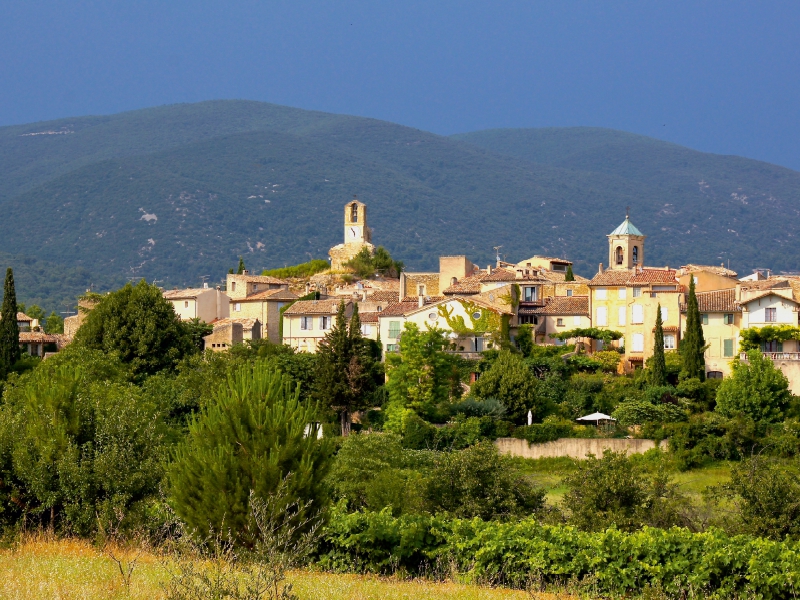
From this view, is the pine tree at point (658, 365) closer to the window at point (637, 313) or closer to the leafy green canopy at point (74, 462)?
the window at point (637, 313)

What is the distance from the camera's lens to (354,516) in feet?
79.7

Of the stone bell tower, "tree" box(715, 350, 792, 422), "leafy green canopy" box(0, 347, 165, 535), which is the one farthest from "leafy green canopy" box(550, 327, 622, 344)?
"leafy green canopy" box(0, 347, 165, 535)

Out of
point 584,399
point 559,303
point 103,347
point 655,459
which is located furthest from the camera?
point 559,303

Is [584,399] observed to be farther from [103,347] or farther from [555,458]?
[103,347]

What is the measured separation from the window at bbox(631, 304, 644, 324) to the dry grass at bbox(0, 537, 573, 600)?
40029 millimetres

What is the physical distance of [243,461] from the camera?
20.6 metres

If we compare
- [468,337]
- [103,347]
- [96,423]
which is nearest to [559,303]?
[468,337]

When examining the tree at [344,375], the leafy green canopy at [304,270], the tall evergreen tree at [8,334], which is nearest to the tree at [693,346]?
the tree at [344,375]

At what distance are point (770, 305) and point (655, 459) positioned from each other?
12.6 metres

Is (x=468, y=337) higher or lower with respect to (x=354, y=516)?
higher

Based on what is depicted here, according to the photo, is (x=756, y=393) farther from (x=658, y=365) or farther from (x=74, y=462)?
(x=74, y=462)

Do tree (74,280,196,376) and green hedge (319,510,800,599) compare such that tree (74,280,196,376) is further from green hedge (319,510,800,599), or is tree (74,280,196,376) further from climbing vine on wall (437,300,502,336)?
green hedge (319,510,800,599)

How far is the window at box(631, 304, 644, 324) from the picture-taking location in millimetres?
60062

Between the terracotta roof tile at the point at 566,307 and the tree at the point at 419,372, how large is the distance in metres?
7.32
